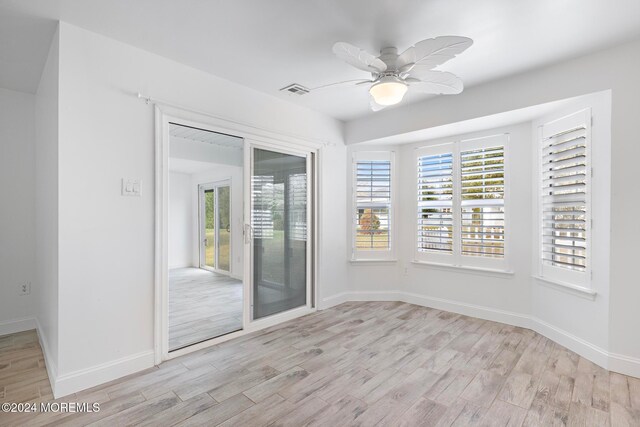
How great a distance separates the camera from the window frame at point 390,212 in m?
4.72

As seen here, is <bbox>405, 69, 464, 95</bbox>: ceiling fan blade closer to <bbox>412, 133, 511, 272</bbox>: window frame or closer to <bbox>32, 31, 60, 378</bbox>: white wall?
<bbox>412, 133, 511, 272</bbox>: window frame

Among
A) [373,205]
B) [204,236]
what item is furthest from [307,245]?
[204,236]

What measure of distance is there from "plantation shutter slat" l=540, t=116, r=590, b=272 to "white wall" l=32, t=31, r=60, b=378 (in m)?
4.40

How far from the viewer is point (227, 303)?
473 centimetres

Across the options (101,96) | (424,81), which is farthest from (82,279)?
(424,81)

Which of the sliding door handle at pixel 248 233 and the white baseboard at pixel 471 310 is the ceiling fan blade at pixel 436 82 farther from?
the white baseboard at pixel 471 310

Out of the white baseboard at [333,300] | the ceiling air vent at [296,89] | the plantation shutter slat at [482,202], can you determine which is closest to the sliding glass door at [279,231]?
the white baseboard at [333,300]

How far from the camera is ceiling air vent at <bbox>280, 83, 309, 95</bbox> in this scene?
341cm

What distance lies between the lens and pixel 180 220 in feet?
25.8

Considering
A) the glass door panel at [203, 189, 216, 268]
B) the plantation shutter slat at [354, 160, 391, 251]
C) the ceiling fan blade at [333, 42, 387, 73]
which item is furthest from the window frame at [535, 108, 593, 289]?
the glass door panel at [203, 189, 216, 268]

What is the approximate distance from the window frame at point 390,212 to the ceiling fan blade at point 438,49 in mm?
2482

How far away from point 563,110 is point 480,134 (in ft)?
3.05

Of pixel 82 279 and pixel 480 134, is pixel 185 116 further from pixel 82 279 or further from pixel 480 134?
pixel 480 134

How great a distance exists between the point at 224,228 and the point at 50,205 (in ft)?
15.5
